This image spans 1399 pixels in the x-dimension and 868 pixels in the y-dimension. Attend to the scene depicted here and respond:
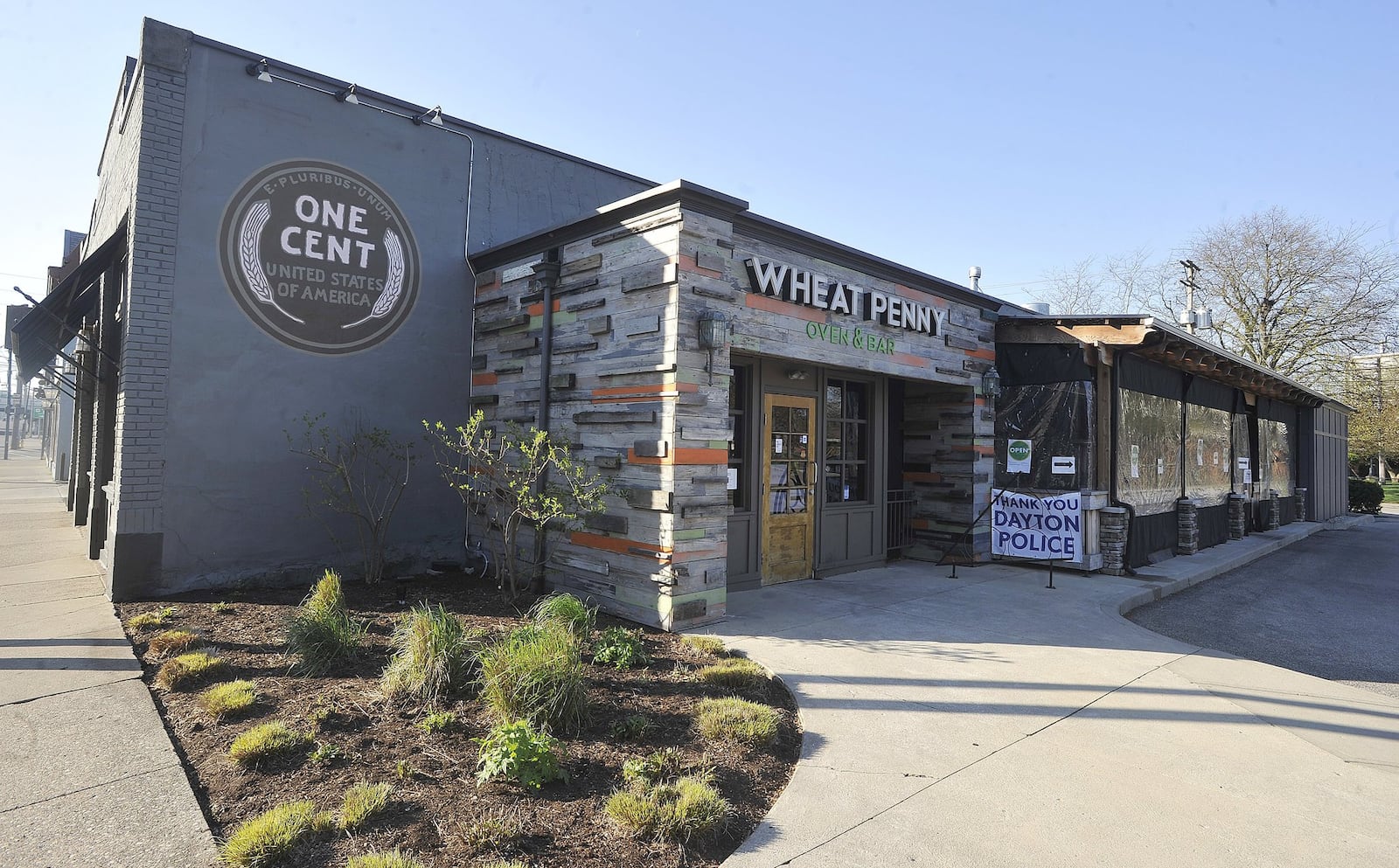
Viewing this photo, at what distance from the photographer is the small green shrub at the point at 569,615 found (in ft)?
17.7

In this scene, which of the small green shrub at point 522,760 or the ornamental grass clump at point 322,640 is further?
the ornamental grass clump at point 322,640

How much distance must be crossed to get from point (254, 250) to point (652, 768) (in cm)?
688

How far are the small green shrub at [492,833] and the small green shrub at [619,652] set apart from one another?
1.99 m

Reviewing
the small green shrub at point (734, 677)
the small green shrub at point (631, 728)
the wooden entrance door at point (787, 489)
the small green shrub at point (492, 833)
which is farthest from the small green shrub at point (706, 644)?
the small green shrub at point (492, 833)

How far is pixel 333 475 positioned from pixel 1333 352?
33720 millimetres

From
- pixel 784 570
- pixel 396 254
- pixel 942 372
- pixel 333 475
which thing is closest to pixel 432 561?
pixel 333 475

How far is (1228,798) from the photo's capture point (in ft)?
11.5

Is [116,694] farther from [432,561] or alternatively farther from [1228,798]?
[1228,798]

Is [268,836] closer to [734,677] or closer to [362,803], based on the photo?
[362,803]

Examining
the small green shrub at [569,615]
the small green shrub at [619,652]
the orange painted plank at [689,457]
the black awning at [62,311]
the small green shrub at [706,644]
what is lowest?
the small green shrub at [706,644]

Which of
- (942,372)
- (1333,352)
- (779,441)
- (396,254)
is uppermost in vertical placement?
(1333,352)

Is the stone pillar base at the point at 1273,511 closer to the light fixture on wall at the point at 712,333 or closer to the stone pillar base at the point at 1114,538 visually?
the stone pillar base at the point at 1114,538

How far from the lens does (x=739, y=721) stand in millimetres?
4094

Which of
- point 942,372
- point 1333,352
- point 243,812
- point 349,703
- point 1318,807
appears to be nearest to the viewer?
point 243,812
